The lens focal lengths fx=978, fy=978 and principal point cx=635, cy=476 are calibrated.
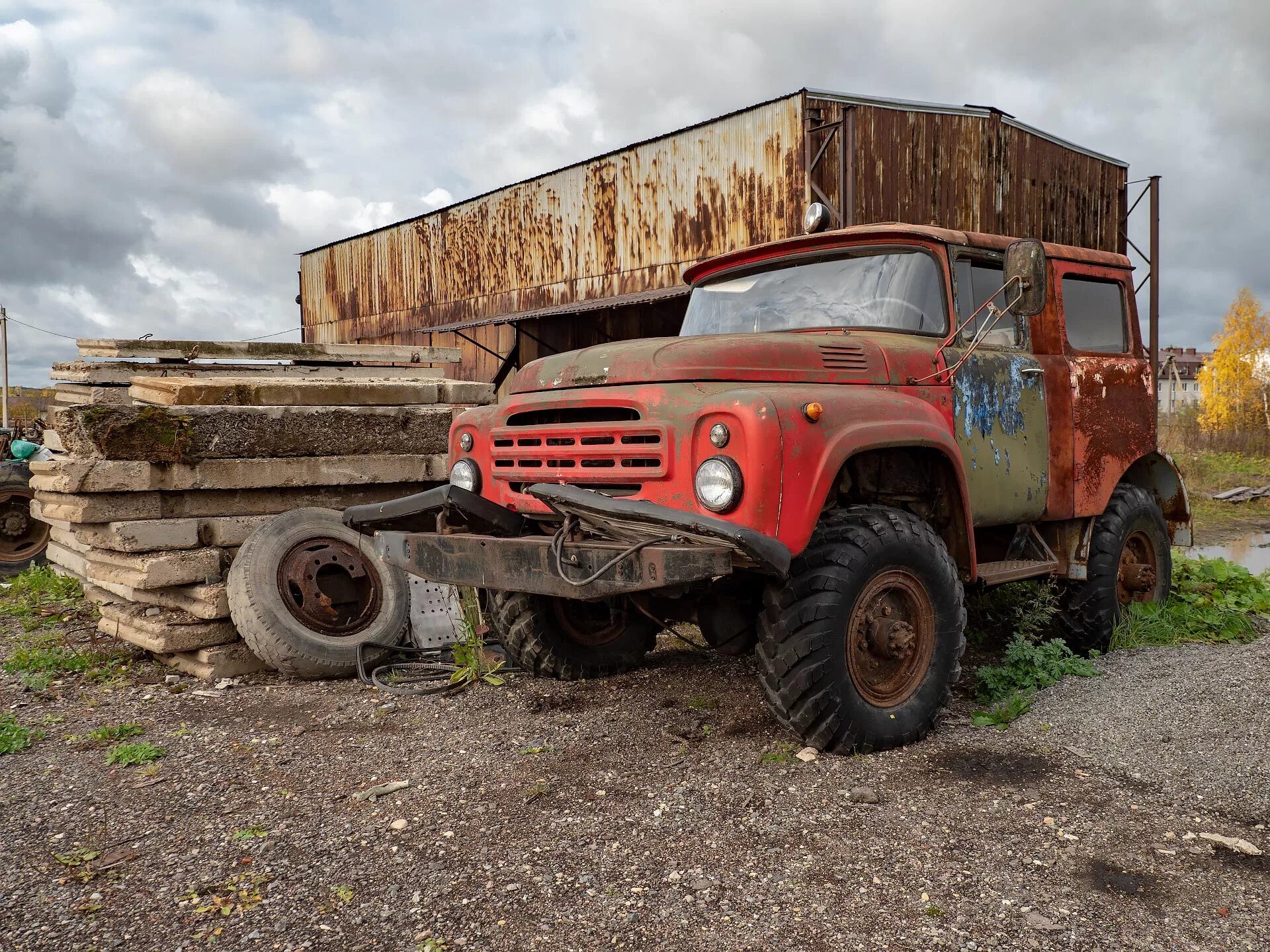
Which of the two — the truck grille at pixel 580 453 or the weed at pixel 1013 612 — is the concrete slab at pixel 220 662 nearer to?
the truck grille at pixel 580 453

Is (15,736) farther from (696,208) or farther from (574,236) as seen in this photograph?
(574,236)

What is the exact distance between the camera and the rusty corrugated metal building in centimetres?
1199

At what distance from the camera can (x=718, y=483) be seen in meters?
3.61

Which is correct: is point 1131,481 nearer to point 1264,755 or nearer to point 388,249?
point 1264,755

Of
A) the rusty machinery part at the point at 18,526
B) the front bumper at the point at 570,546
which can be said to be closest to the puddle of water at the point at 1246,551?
the front bumper at the point at 570,546

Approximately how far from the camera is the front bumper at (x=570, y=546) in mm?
3438

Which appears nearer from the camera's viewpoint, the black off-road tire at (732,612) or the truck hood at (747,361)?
the truck hood at (747,361)

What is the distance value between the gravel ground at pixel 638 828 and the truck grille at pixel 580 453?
3.83 ft

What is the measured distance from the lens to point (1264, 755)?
154 inches

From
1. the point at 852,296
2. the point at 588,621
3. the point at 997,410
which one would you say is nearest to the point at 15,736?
the point at 588,621

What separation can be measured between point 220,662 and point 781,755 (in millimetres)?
3333

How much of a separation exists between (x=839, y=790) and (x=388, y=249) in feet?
64.1

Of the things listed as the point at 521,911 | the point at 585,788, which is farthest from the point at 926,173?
the point at 521,911

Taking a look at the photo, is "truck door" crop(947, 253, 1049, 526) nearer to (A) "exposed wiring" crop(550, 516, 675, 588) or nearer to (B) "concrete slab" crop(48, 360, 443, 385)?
(A) "exposed wiring" crop(550, 516, 675, 588)
